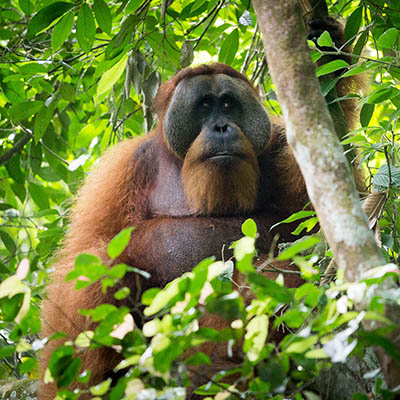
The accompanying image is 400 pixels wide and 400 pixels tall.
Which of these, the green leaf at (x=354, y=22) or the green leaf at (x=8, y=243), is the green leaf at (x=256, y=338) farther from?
the green leaf at (x=8, y=243)

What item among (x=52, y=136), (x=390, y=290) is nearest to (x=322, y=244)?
(x=390, y=290)

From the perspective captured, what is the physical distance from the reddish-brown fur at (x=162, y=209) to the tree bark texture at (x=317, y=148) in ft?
5.18

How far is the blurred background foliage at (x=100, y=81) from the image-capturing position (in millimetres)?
2729

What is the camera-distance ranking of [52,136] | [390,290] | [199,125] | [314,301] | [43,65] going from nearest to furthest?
[390,290] < [314,301] < [199,125] < [43,65] < [52,136]

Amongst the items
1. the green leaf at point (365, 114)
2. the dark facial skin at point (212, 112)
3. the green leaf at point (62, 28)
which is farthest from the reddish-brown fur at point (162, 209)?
the green leaf at point (62, 28)

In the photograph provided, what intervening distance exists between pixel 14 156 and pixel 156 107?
1.80m

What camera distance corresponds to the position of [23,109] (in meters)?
4.15

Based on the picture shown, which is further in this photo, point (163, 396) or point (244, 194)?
point (244, 194)

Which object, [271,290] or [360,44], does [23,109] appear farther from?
[271,290]

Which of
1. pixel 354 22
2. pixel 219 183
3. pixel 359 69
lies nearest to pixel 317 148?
pixel 359 69

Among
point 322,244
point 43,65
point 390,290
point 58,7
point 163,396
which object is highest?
point 58,7

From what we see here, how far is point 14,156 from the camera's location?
5.26m

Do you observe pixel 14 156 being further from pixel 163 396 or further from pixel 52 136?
pixel 163 396

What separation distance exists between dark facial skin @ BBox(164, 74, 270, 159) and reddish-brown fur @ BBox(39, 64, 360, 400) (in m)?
0.11
